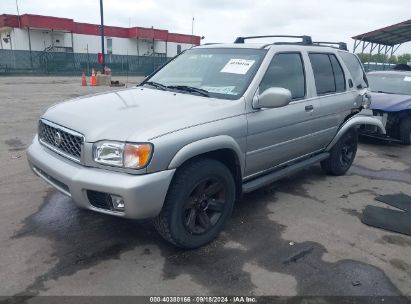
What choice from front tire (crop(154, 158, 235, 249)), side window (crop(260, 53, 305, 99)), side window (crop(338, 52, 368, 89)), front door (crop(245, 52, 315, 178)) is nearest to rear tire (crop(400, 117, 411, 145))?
side window (crop(338, 52, 368, 89))

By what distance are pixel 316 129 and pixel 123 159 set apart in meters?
2.77

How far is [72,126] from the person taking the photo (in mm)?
3002

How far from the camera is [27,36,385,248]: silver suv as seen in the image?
8.98ft

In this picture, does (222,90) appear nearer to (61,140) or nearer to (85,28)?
(61,140)

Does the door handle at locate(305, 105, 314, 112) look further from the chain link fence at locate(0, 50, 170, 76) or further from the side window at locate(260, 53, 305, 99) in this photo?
the chain link fence at locate(0, 50, 170, 76)

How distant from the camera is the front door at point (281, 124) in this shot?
3.62m

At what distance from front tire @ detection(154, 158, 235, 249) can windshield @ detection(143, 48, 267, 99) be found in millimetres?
850

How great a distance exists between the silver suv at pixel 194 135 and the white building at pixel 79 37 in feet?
114

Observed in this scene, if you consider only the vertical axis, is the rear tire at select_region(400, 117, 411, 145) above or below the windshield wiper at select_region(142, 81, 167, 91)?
below

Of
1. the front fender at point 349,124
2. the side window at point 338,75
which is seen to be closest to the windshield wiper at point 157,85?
the side window at point 338,75

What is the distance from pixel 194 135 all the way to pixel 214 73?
1.18m

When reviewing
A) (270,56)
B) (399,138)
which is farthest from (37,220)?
(399,138)

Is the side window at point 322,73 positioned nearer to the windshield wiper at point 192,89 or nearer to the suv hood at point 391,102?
the windshield wiper at point 192,89

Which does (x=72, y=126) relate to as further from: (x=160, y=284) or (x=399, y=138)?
(x=399, y=138)
